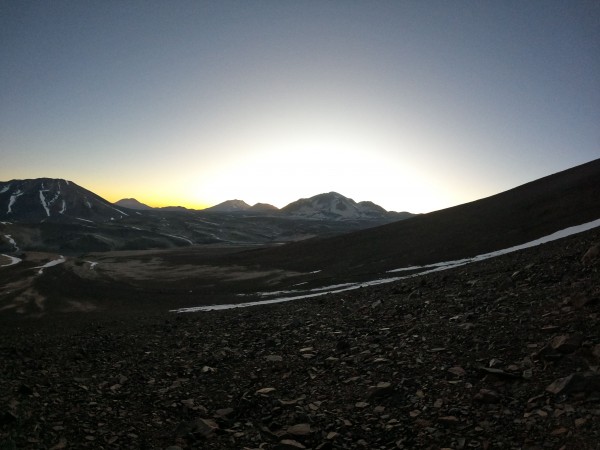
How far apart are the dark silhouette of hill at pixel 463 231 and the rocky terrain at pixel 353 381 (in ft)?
95.1

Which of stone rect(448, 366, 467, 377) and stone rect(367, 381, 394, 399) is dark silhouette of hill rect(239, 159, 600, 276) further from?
stone rect(367, 381, 394, 399)

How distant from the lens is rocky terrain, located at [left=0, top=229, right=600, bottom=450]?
7352 millimetres

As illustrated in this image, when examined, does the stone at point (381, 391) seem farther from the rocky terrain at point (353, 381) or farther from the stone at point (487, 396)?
the stone at point (487, 396)

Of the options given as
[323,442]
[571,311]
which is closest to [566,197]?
[571,311]

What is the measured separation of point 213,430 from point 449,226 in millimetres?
60762

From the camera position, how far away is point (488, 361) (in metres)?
9.42

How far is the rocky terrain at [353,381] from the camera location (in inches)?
289

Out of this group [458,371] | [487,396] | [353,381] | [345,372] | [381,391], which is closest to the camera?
[487,396]

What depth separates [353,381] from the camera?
10133 mm

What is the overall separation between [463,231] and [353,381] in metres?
51.5

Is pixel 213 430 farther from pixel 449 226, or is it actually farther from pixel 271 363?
pixel 449 226

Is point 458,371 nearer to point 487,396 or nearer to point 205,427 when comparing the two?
point 487,396

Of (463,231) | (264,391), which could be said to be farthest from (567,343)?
(463,231)

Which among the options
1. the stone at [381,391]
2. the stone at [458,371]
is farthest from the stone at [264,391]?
the stone at [458,371]
